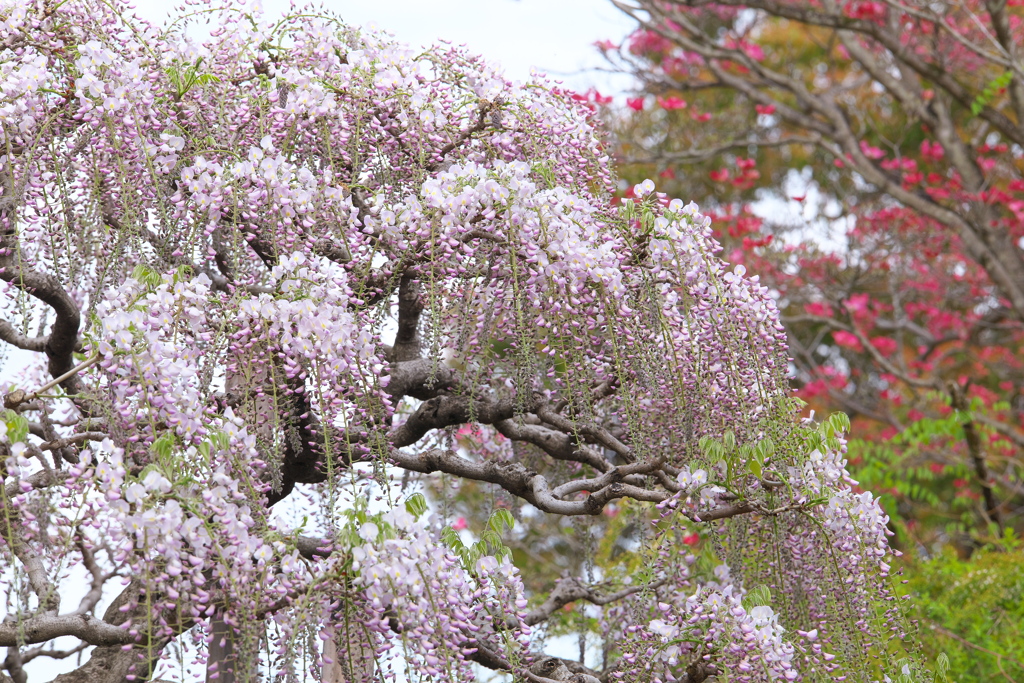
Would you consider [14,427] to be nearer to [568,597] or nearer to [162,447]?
[162,447]

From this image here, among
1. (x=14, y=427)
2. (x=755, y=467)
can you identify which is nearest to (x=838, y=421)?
(x=755, y=467)

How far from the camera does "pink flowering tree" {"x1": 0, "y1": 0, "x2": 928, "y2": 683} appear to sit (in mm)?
2105

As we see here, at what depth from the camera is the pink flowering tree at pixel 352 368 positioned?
6.91 feet

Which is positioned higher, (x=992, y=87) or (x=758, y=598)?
(x=992, y=87)

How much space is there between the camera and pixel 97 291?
2568 millimetres

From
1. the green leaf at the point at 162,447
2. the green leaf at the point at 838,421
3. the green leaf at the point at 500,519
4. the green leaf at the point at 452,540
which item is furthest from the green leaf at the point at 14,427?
the green leaf at the point at 838,421

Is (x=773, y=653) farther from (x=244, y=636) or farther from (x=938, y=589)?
(x=938, y=589)

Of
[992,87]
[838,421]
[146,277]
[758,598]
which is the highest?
[992,87]

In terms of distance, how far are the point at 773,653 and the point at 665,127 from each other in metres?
7.06

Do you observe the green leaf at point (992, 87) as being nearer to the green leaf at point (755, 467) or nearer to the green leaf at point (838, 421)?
the green leaf at point (838, 421)

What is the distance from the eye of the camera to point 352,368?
2.33 meters

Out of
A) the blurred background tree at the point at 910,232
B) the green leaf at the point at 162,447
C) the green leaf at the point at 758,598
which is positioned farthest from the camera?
the blurred background tree at the point at 910,232

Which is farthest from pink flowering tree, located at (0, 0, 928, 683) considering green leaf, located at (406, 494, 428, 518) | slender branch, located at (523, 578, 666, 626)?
slender branch, located at (523, 578, 666, 626)

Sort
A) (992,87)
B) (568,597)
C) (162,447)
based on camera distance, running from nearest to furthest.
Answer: (162,447), (568,597), (992,87)
